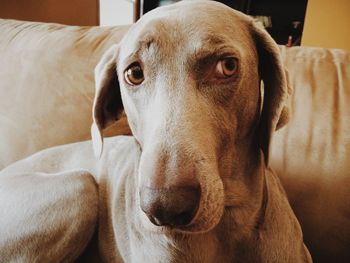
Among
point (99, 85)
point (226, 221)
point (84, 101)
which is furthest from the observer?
point (84, 101)

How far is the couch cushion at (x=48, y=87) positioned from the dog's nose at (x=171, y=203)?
1164 millimetres

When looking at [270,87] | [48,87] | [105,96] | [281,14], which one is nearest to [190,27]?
[270,87]

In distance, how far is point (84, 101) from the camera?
1.88m

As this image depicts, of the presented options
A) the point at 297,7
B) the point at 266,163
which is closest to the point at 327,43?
the point at 297,7

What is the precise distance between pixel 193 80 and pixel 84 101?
3.40 feet

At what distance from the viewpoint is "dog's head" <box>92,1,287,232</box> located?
0.81m

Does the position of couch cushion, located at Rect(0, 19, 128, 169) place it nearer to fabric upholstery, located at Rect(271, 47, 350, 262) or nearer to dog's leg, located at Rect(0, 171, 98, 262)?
dog's leg, located at Rect(0, 171, 98, 262)

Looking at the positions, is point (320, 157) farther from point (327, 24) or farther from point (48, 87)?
point (327, 24)

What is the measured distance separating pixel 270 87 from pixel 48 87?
124 centimetres

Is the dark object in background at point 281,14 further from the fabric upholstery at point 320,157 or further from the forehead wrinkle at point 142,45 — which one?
the forehead wrinkle at point 142,45

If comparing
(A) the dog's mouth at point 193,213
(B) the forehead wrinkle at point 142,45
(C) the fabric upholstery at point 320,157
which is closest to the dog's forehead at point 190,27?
(B) the forehead wrinkle at point 142,45

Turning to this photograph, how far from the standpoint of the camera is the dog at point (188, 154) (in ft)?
2.77

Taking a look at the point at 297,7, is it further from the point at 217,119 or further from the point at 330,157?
the point at 217,119

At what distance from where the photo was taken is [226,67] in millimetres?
982
